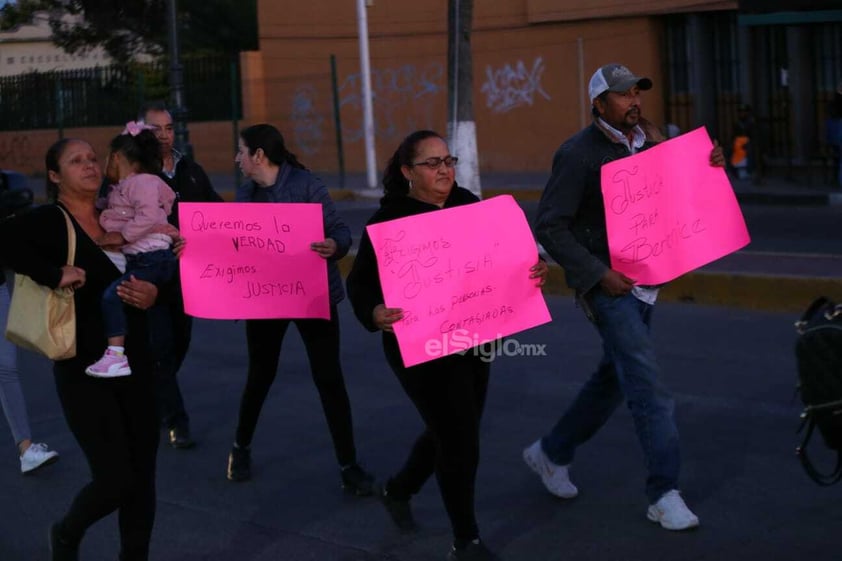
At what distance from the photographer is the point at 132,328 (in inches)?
193

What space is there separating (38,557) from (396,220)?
7.22ft

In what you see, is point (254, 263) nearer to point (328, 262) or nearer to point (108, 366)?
point (328, 262)

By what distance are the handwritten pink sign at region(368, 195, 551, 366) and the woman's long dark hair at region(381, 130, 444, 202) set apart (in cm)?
21

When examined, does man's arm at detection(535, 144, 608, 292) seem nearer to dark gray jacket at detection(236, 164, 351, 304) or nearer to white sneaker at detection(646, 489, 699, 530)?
white sneaker at detection(646, 489, 699, 530)

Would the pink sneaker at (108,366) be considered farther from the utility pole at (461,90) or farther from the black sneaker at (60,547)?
the utility pole at (461,90)

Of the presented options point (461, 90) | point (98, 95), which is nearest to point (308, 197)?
point (461, 90)

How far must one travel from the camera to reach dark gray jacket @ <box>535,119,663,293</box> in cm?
531

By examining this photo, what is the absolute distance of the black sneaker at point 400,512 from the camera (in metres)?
5.62

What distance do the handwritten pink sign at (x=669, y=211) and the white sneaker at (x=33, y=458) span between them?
3.32 m

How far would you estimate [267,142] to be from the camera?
246 inches

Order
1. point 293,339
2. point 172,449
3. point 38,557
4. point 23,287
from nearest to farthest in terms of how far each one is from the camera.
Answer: point 23,287
point 38,557
point 172,449
point 293,339

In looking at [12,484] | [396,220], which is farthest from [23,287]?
[12,484]

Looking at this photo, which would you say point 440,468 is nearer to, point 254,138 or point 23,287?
point 23,287

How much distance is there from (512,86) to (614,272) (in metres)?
21.5
